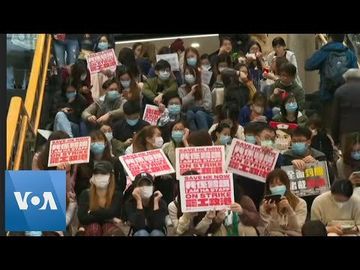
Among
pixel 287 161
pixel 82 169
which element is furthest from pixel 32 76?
pixel 287 161

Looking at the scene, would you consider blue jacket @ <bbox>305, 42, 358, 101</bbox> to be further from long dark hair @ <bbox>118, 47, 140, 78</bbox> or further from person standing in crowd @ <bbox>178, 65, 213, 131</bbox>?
long dark hair @ <bbox>118, 47, 140, 78</bbox>

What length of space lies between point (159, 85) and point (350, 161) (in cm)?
178

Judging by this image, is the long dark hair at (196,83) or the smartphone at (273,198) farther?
the long dark hair at (196,83)

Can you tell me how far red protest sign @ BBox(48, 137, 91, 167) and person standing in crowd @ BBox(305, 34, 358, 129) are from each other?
205 cm

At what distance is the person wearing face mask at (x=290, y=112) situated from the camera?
586cm

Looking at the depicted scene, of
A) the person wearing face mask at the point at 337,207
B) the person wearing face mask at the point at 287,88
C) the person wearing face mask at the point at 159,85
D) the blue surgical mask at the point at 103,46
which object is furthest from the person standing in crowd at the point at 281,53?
the blue surgical mask at the point at 103,46

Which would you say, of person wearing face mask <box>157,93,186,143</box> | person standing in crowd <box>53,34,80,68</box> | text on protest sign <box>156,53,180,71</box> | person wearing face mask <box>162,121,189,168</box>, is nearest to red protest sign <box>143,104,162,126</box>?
person wearing face mask <box>157,93,186,143</box>

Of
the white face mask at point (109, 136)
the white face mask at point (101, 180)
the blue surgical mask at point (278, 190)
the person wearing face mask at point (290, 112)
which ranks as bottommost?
the blue surgical mask at point (278, 190)

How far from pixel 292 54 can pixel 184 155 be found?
4.26 ft

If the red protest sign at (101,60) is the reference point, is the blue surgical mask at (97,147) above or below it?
below

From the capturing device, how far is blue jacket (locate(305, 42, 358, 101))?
5.86 metres

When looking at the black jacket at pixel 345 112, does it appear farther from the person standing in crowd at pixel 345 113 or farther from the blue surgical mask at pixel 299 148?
the blue surgical mask at pixel 299 148

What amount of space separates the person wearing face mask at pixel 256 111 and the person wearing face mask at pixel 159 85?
64 centimetres

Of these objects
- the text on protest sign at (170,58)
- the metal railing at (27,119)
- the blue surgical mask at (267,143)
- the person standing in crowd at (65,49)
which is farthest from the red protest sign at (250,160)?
the metal railing at (27,119)
